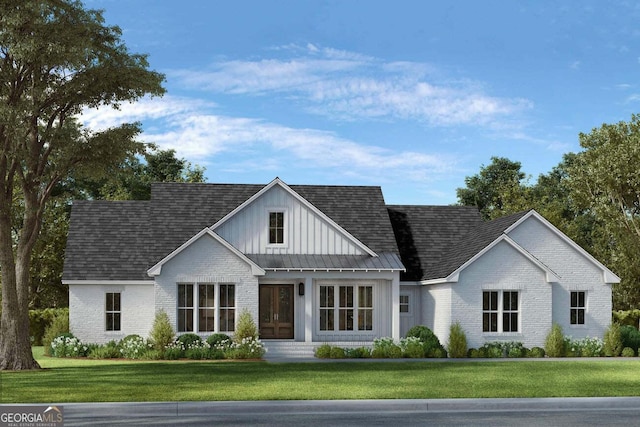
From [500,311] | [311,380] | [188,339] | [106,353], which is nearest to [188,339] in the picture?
[188,339]

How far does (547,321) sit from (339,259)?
874cm

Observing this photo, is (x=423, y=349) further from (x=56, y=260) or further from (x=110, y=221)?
(x=56, y=260)

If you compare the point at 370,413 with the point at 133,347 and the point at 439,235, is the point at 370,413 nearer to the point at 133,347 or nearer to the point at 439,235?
the point at 133,347

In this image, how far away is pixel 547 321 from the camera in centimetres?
3406

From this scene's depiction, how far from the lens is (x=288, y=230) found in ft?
120

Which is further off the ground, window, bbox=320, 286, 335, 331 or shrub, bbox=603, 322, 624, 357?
window, bbox=320, 286, 335, 331

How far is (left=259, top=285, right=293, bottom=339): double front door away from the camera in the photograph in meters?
35.9

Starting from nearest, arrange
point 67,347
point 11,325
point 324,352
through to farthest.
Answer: point 11,325
point 324,352
point 67,347

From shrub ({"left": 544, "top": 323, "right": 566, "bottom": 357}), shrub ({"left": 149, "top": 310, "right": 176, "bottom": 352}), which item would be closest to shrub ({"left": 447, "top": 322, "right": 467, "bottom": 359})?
shrub ({"left": 544, "top": 323, "right": 566, "bottom": 357})

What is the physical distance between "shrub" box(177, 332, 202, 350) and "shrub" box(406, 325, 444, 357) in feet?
27.0

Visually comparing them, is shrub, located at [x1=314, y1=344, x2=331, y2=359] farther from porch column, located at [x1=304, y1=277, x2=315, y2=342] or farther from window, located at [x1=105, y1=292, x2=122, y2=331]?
window, located at [x1=105, y1=292, x2=122, y2=331]

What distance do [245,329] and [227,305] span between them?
1.93 m

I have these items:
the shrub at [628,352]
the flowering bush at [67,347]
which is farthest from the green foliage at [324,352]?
the shrub at [628,352]

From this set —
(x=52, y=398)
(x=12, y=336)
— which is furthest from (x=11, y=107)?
(x=52, y=398)
